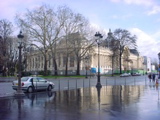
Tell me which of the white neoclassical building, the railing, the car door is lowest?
the railing

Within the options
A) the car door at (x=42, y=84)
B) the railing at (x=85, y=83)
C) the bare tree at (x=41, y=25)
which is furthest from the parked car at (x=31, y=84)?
the bare tree at (x=41, y=25)

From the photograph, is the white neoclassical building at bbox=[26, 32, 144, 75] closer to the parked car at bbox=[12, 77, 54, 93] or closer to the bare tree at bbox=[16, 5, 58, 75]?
the bare tree at bbox=[16, 5, 58, 75]

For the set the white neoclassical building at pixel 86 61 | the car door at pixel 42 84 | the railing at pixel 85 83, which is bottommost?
the railing at pixel 85 83

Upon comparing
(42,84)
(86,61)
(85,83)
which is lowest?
(85,83)

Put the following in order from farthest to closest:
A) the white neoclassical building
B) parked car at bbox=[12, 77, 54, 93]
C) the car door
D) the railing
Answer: the white neoclassical building → the railing → the car door → parked car at bbox=[12, 77, 54, 93]

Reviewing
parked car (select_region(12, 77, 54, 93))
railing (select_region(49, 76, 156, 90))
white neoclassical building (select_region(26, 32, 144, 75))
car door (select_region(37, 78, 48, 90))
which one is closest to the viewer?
parked car (select_region(12, 77, 54, 93))

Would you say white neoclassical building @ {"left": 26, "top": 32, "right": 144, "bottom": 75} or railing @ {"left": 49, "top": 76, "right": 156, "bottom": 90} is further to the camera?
white neoclassical building @ {"left": 26, "top": 32, "right": 144, "bottom": 75}

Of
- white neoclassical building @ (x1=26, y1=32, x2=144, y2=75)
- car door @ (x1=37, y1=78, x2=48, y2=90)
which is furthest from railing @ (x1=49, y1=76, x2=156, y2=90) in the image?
white neoclassical building @ (x1=26, y1=32, x2=144, y2=75)

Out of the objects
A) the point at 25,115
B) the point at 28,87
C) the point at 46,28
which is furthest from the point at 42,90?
the point at 46,28

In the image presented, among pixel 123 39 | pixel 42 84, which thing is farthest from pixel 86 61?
pixel 42 84

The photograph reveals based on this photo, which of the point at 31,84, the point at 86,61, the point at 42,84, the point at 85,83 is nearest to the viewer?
the point at 31,84

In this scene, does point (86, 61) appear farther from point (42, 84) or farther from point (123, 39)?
point (42, 84)

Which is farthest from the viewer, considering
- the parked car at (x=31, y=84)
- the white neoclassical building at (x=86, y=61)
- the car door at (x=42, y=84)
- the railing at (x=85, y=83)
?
the white neoclassical building at (x=86, y=61)

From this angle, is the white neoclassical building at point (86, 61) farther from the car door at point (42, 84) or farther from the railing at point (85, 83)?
the car door at point (42, 84)
